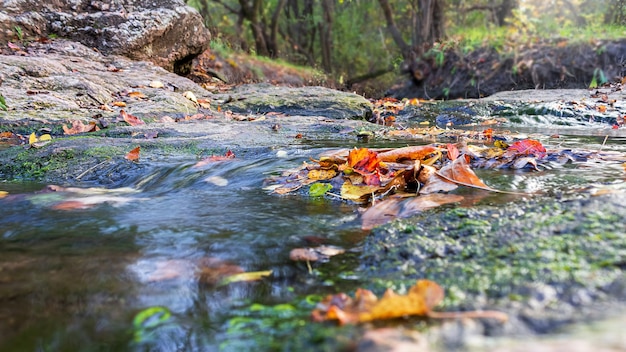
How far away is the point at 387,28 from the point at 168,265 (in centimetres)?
1750

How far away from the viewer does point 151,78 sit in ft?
21.2

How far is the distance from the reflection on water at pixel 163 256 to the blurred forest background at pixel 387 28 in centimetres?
1055

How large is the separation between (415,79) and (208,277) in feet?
40.9

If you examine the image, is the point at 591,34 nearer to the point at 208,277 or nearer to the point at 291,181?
the point at 291,181

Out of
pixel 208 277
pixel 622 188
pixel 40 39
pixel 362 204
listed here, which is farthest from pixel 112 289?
pixel 40 39

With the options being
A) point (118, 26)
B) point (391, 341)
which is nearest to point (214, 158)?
point (391, 341)

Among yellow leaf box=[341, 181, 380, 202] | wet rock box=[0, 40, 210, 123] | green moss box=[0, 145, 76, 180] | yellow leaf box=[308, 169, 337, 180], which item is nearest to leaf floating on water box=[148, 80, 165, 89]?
wet rock box=[0, 40, 210, 123]

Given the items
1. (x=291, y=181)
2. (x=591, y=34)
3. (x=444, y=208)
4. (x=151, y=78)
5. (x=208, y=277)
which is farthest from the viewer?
(x=591, y=34)

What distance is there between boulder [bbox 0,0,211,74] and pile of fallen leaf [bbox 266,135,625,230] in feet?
21.0

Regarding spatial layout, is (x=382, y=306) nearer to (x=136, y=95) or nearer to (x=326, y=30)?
(x=136, y=95)

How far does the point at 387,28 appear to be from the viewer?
1717cm

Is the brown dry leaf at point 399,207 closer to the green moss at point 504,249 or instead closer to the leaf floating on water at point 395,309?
the green moss at point 504,249

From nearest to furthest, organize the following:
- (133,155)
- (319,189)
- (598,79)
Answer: (319,189) < (133,155) < (598,79)

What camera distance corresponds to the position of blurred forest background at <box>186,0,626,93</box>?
12.2 meters
